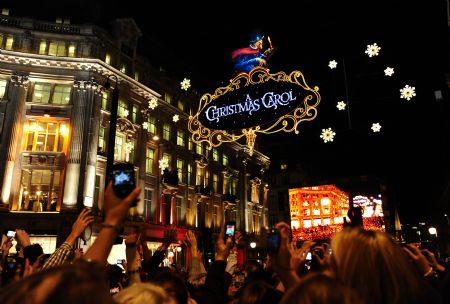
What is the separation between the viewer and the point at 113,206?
92.7 inches

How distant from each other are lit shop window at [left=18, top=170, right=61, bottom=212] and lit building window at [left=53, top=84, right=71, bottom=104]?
18.8 feet

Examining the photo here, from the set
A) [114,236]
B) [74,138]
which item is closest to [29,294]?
[114,236]

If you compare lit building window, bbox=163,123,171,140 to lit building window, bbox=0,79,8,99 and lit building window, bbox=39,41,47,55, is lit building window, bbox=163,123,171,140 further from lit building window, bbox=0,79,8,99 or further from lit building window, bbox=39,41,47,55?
lit building window, bbox=0,79,8,99

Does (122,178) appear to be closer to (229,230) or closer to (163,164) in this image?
(229,230)

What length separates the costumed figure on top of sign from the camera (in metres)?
10.8

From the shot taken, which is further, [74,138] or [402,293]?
[74,138]

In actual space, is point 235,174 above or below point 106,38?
below

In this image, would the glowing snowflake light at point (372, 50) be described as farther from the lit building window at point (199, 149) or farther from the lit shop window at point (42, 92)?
the lit building window at point (199, 149)

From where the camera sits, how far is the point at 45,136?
1132 inches

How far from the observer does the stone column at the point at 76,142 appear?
1064 inches

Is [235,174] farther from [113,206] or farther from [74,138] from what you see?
[113,206]

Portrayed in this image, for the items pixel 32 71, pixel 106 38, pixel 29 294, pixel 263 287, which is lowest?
pixel 263 287

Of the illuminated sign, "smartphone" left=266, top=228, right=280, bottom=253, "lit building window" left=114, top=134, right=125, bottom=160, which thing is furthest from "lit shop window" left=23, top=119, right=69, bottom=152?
"smartphone" left=266, top=228, right=280, bottom=253

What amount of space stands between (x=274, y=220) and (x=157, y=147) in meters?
36.2
